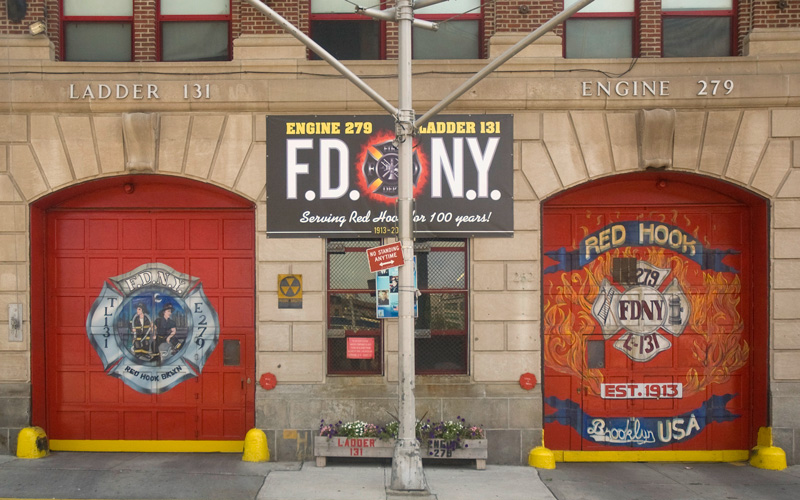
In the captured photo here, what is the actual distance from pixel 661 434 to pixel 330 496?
5463 mm

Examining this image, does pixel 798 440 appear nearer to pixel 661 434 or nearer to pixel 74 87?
pixel 661 434

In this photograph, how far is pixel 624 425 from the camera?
419 inches

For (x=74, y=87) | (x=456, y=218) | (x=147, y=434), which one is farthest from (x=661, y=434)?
(x=74, y=87)

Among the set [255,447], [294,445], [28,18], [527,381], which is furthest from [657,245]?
[28,18]

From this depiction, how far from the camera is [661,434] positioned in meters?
10.7

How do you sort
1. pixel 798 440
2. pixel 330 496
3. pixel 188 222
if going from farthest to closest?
pixel 188 222
pixel 798 440
pixel 330 496

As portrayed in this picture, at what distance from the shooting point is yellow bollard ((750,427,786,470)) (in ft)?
32.7

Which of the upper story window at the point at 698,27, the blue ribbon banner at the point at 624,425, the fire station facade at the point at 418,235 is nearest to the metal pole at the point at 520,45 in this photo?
the fire station facade at the point at 418,235

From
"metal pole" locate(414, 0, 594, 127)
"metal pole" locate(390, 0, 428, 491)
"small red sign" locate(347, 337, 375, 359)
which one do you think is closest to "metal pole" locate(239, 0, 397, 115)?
"metal pole" locate(390, 0, 428, 491)

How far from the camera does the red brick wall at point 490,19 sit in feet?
34.0

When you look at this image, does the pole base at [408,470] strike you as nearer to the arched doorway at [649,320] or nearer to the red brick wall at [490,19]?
the arched doorway at [649,320]

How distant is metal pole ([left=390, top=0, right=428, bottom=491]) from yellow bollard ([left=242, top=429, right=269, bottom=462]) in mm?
2443

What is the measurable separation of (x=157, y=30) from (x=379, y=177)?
427 centimetres

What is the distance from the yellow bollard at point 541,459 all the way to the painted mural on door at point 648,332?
0.56m
